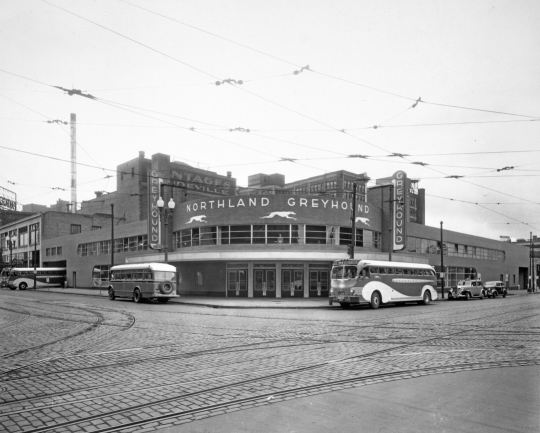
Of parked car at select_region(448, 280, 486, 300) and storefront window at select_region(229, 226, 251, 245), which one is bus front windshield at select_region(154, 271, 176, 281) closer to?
storefront window at select_region(229, 226, 251, 245)

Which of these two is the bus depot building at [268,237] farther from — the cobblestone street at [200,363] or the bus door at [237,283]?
the cobblestone street at [200,363]

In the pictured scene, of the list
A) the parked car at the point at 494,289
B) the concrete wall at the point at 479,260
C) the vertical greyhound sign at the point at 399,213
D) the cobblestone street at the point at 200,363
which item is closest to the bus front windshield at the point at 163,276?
the cobblestone street at the point at 200,363

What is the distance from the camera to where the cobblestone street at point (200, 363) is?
6.44 metres

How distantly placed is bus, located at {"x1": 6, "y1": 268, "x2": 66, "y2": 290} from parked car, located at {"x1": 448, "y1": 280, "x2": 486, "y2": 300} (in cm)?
4796

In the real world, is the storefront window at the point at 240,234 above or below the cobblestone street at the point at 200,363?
above

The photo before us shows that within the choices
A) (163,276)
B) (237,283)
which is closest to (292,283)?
(237,283)

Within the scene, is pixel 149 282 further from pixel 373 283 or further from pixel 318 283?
pixel 373 283

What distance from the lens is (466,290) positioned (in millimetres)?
41125

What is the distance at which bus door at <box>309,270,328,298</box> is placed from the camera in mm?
38438

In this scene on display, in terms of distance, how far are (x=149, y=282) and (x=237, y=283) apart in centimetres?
848

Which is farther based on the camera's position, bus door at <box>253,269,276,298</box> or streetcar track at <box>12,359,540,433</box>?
bus door at <box>253,269,276,298</box>

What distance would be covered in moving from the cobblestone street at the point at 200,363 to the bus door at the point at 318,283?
21201 millimetres

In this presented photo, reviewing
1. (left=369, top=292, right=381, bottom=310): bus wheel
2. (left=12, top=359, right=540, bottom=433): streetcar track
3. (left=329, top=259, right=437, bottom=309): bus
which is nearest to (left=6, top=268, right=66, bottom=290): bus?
(left=329, top=259, right=437, bottom=309): bus

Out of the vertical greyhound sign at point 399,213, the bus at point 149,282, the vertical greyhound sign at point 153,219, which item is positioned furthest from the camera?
the vertical greyhound sign at point 153,219
